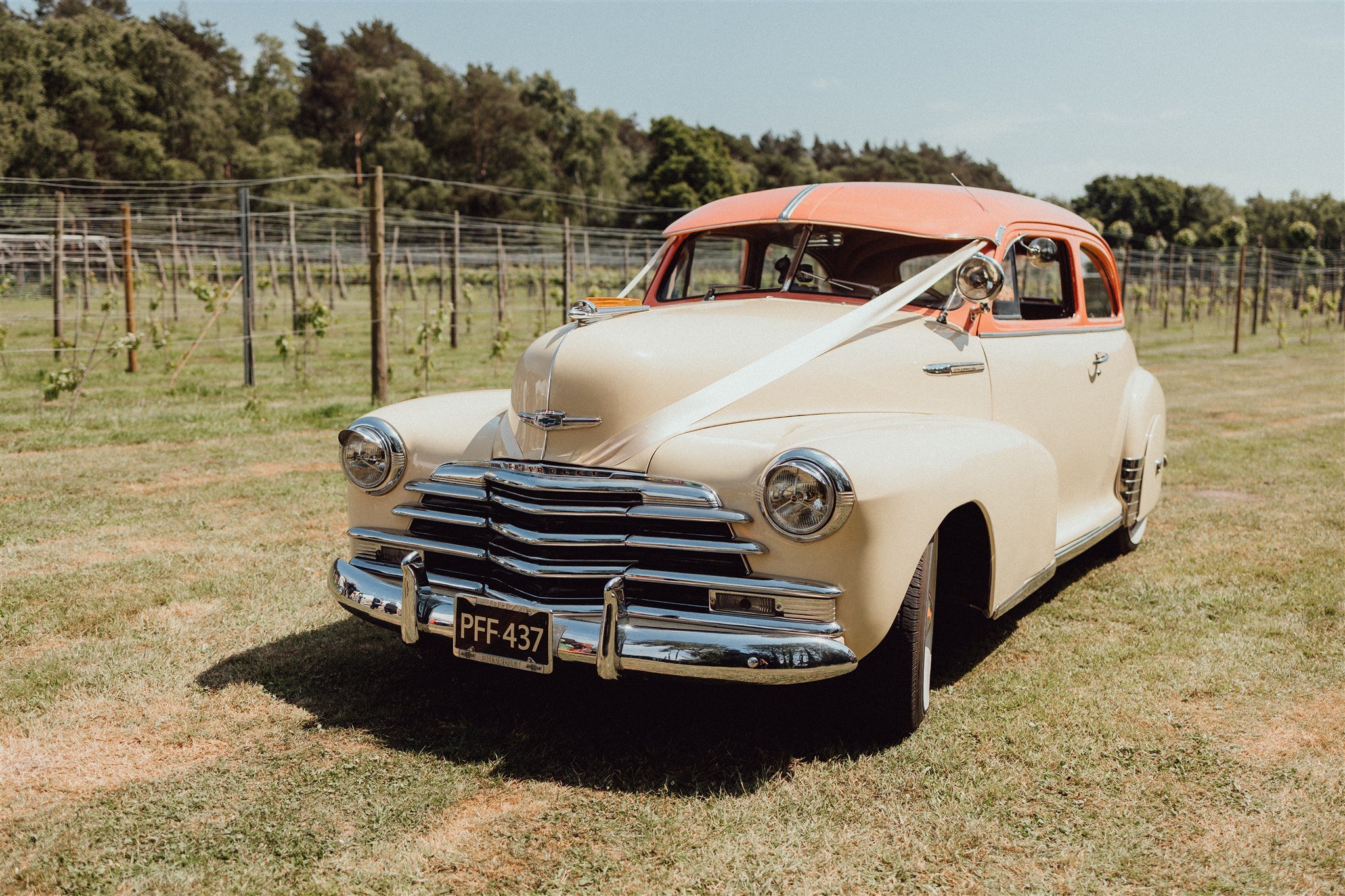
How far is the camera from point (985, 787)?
10.2 feet

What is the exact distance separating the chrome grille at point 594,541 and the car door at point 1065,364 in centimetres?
154

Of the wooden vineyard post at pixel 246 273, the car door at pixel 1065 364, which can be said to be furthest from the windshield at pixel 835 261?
the wooden vineyard post at pixel 246 273

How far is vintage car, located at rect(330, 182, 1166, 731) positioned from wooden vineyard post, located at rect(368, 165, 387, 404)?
5899 millimetres

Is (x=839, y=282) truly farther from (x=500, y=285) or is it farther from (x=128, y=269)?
(x=500, y=285)

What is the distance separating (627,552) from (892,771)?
1031mm

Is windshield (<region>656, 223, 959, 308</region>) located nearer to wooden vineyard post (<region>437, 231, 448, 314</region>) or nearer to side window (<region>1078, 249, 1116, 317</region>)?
side window (<region>1078, 249, 1116, 317</region>)

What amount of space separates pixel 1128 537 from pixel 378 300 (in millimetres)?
7054

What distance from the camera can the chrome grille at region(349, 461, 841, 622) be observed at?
3.01m

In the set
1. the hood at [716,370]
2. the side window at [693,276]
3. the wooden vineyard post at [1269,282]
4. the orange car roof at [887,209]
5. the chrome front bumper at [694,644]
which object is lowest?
the chrome front bumper at [694,644]

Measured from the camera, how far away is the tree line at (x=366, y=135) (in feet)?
164

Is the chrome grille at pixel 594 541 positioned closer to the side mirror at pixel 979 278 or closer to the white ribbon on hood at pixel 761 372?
the white ribbon on hood at pixel 761 372

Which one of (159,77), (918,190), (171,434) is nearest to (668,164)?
(159,77)

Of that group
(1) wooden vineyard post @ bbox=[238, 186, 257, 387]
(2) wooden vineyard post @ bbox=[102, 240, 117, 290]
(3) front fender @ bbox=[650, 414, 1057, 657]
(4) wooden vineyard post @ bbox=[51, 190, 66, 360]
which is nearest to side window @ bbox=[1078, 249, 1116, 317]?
(3) front fender @ bbox=[650, 414, 1057, 657]

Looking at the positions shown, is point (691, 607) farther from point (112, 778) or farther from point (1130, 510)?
point (1130, 510)
